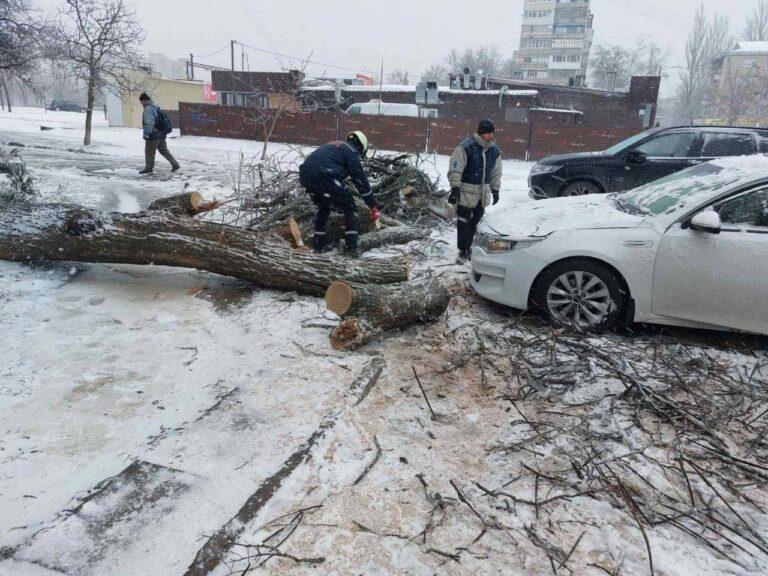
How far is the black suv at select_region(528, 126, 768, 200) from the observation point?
7703mm

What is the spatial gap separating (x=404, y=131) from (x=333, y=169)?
13969mm

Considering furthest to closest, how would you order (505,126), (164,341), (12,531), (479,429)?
(505,126)
(164,341)
(479,429)
(12,531)

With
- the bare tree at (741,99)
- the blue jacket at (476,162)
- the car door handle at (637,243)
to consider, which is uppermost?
the bare tree at (741,99)

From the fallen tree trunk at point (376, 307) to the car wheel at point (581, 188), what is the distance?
502 centimetres

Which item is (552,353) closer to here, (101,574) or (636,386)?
(636,386)

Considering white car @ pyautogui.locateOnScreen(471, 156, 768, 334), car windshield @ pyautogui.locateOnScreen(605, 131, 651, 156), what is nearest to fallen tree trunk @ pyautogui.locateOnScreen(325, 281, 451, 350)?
white car @ pyautogui.locateOnScreen(471, 156, 768, 334)

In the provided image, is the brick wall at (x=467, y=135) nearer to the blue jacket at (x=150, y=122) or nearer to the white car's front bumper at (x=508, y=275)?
the blue jacket at (x=150, y=122)

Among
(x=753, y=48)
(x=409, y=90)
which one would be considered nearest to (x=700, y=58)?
(x=753, y=48)

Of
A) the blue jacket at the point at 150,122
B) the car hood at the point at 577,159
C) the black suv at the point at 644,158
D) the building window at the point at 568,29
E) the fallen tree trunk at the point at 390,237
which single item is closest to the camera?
the fallen tree trunk at the point at 390,237

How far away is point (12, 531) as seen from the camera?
2.19m

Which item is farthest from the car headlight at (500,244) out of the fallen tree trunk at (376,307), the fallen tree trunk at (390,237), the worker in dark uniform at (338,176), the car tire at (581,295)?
the fallen tree trunk at (390,237)

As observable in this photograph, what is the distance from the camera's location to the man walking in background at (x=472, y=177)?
590cm

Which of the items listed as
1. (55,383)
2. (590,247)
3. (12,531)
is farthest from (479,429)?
(55,383)

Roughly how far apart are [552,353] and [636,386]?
0.64 m
